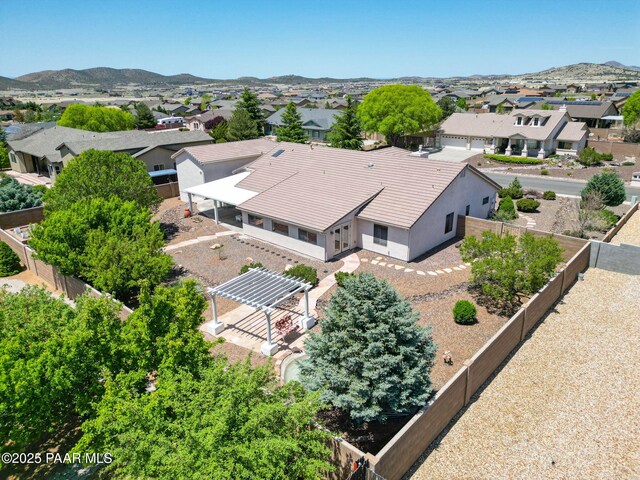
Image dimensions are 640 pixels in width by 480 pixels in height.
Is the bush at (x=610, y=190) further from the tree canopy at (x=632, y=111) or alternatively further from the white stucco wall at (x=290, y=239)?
the tree canopy at (x=632, y=111)

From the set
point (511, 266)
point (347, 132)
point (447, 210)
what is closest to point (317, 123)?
point (347, 132)

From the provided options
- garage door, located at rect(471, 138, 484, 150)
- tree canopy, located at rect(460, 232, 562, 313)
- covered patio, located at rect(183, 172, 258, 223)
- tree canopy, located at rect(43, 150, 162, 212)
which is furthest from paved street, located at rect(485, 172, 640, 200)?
tree canopy, located at rect(43, 150, 162, 212)

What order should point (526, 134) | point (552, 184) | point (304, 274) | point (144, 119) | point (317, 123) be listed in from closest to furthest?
point (304, 274), point (552, 184), point (526, 134), point (317, 123), point (144, 119)

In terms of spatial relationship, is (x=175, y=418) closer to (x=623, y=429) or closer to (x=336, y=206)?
(x=623, y=429)

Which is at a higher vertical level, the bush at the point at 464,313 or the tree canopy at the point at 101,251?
the tree canopy at the point at 101,251

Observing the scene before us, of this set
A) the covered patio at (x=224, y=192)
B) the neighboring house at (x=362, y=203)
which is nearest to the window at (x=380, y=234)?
the neighboring house at (x=362, y=203)

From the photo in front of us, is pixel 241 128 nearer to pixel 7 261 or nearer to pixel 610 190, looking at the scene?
pixel 7 261
